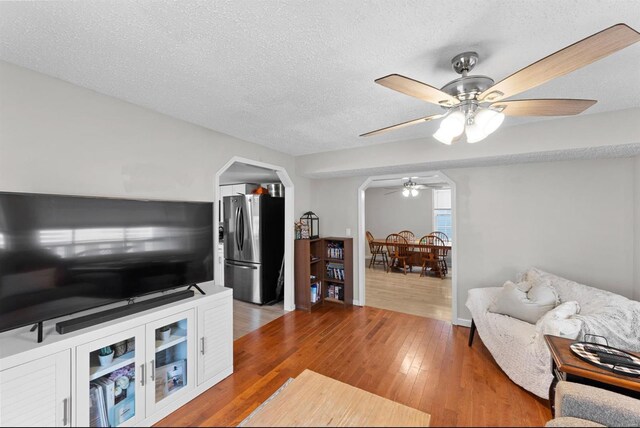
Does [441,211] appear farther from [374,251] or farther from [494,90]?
[494,90]

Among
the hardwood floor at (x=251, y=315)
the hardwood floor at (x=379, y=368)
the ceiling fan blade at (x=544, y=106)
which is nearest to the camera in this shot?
the hardwood floor at (x=379, y=368)

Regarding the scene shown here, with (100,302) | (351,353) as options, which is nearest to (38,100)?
(100,302)

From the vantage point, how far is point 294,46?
51.5 inches

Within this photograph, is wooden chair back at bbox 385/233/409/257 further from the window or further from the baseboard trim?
the baseboard trim

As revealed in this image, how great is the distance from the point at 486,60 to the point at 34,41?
7.78 ft

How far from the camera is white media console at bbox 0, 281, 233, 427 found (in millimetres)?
536

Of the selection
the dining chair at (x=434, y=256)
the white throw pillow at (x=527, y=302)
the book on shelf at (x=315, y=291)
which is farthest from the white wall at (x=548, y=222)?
the dining chair at (x=434, y=256)

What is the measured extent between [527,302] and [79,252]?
129 inches

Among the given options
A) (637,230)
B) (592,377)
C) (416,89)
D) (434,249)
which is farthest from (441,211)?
(592,377)

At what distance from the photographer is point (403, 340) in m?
2.61

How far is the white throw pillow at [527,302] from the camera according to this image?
2.14m

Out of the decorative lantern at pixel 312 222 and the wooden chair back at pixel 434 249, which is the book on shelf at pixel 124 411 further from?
the wooden chair back at pixel 434 249

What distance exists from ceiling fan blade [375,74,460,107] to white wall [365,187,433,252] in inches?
249

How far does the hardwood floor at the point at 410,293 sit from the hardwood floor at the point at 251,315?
4.77 feet
